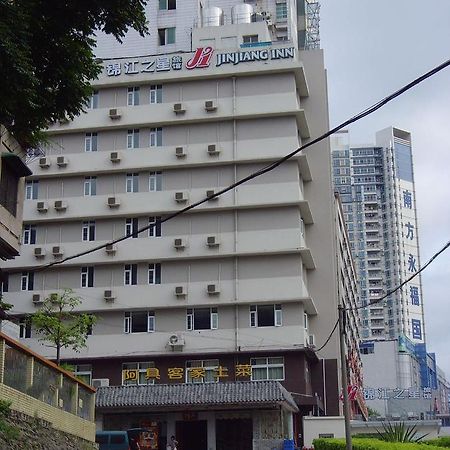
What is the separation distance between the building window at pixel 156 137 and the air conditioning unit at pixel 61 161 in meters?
4.27

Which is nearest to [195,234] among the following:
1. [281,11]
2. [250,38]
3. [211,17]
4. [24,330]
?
[24,330]

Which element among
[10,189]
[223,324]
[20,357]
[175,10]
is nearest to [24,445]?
[20,357]

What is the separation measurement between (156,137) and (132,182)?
2.46 meters

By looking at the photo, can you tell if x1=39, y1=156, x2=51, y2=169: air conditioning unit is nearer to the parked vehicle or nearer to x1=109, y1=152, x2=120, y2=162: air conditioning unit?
x1=109, y1=152, x2=120, y2=162: air conditioning unit

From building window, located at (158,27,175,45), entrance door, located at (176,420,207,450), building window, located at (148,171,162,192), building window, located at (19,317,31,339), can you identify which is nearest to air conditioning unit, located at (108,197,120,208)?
building window, located at (148,171,162,192)

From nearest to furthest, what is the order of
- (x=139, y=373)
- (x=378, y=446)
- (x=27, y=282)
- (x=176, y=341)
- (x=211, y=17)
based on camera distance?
(x=378, y=446)
(x=176, y=341)
(x=139, y=373)
(x=27, y=282)
(x=211, y=17)

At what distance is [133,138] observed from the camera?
140 ft

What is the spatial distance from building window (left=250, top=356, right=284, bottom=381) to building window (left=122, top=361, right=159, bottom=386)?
14.7 ft

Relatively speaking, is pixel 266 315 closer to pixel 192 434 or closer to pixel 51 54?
pixel 192 434

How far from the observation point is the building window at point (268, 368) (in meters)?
39.7

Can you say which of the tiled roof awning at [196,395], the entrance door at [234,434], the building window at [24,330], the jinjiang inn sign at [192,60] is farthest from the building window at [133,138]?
the entrance door at [234,434]

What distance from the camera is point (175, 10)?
47312 millimetres

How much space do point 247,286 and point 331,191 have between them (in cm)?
770

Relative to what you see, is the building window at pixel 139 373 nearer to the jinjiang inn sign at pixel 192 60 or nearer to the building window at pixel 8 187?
the jinjiang inn sign at pixel 192 60
